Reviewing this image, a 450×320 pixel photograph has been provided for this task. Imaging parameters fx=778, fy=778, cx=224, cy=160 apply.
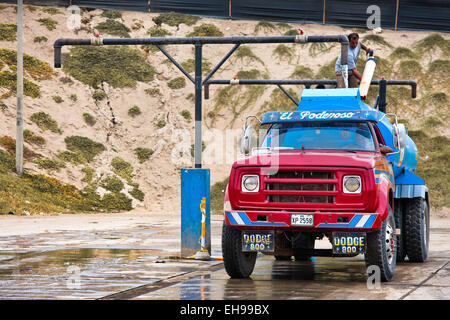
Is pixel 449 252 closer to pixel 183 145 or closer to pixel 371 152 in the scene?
pixel 371 152

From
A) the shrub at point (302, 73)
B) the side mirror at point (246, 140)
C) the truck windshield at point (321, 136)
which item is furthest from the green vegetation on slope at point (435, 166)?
the side mirror at point (246, 140)

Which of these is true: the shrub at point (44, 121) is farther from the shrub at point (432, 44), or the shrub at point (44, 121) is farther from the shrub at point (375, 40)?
the shrub at point (432, 44)

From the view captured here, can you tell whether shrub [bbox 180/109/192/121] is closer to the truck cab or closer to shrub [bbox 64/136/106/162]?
shrub [bbox 64/136/106/162]

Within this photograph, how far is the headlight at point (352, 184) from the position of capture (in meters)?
11.6

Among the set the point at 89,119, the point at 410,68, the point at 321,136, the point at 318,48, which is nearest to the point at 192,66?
the point at 318,48

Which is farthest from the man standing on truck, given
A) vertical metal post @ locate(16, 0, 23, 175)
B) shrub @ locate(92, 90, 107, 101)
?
shrub @ locate(92, 90, 107, 101)

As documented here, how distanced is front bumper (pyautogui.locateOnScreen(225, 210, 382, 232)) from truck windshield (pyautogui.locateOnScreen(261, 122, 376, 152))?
173 cm

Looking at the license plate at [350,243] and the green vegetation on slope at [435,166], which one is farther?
the green vegetation on slope at [435,166]

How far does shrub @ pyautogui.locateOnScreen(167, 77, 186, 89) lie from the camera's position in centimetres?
4961

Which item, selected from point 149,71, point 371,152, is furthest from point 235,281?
point 149,71

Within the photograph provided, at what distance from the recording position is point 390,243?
12.5m

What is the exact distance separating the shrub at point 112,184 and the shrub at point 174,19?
1706 cm

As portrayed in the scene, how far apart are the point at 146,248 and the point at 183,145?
26646mm
